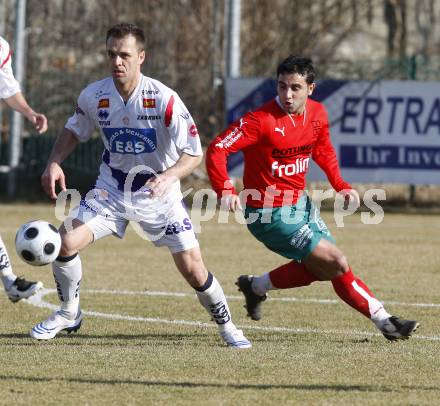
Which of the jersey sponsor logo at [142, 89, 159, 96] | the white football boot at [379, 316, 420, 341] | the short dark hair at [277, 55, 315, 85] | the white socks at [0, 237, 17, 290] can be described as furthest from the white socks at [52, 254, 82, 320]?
the white football boot at [379, 316, 420, 341]

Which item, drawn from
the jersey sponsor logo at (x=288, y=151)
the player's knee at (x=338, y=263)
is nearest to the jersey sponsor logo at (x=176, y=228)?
the jersey sponsor logo at (x=288, y=151)

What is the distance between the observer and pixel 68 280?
791 cm

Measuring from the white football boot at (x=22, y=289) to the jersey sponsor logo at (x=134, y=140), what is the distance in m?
1.52

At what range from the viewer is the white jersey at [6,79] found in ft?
30.2

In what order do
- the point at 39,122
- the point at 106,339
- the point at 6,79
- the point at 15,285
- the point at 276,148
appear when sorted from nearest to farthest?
1. the point at 106,339
2. the point at 276,148
3. the point at 39,122
4. the point at 15,285
5. the point at 6,79

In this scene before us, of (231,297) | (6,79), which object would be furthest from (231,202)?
(231,297)

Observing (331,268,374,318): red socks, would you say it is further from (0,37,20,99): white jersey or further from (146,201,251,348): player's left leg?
(0,37,20,99): white jersey

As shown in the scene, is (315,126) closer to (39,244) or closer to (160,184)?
(160,184)

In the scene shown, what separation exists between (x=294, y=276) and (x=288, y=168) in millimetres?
858

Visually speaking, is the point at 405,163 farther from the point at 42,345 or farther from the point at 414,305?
the point at 42,345

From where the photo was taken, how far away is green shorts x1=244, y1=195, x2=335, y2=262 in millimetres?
8039

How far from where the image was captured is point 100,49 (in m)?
23.4

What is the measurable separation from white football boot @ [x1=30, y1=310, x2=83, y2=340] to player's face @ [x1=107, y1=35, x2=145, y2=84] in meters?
1.69

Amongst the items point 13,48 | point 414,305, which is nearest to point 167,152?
point 414,305
